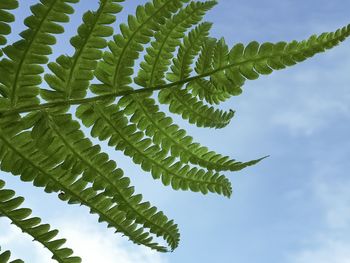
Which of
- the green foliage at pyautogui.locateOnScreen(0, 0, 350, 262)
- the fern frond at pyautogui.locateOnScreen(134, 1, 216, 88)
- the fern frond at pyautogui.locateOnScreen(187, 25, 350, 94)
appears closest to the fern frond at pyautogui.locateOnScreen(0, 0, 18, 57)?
the green foliage at pyautogui.locateOnScreen(0, 0, 350, 262)

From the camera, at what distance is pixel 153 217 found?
8.06ft

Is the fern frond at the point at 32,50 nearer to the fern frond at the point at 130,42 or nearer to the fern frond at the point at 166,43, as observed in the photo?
the fern frond at the point at 130,42

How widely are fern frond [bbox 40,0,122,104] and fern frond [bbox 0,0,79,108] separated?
0.06m

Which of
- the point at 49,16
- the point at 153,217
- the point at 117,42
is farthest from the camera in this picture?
the point at 153,217

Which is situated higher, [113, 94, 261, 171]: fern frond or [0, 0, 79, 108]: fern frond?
[113, 94, 261, 171]: fern frond

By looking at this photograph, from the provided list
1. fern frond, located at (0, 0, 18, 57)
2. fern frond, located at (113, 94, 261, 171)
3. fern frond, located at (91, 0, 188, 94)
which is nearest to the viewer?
fern frond, located at (0, 0, 18, 57)

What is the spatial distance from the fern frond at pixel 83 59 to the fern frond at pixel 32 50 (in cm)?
6

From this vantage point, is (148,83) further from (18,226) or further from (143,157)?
(18,226)

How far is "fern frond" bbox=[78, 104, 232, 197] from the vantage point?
2.38 m

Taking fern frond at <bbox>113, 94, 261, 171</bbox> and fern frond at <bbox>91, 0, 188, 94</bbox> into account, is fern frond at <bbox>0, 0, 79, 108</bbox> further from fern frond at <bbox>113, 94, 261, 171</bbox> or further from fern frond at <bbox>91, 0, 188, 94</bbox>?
fern frond at <bbox>113, 94, 261, 171</bbox>

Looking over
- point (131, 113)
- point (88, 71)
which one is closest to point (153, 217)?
point (131, 113)

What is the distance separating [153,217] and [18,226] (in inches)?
22.1

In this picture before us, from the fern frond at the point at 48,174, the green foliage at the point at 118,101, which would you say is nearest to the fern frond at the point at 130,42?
the green foliage at the point at 118,101

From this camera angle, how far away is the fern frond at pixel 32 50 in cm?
215
